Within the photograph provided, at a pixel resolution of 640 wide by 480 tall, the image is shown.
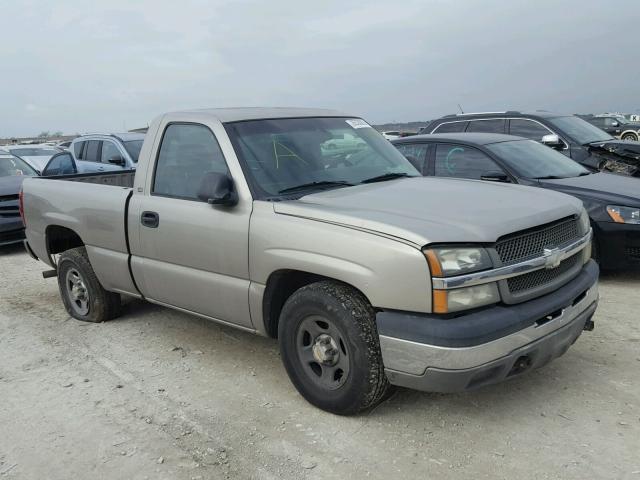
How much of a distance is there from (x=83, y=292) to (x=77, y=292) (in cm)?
9

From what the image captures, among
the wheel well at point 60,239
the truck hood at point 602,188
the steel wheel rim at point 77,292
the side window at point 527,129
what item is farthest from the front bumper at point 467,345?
the side window at point 527,129

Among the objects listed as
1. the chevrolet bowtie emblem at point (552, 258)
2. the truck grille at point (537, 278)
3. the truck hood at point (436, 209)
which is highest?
the truck hood at point (436, 209)

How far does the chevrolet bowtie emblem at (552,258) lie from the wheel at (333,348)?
3.34ft

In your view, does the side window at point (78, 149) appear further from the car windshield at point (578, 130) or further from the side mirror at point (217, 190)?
the side mirror at point (217, 190)

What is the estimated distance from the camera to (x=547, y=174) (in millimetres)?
6461

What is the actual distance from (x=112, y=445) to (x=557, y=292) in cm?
268

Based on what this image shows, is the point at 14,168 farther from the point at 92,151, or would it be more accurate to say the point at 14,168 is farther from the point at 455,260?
the point at 455,260

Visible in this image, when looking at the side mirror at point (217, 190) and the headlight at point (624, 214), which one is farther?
the headlight at point (624, 214)

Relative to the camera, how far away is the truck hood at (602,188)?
19.3 ft

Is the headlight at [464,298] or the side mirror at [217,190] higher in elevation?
the side mirror at [217,190]

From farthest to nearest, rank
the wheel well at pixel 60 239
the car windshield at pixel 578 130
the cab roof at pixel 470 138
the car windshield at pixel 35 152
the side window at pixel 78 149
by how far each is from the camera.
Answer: the car windshield at pixel 35 152
the side window at pixel 78 149
the car windshield at pixel 578 130
the cab roof at pixel 470 138
the wheel well at pixel 60 239

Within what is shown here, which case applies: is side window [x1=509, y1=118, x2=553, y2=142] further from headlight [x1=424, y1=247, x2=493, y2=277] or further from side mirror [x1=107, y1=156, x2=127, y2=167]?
side mirror [x1=107, y1=156, x2=127, y2=167]

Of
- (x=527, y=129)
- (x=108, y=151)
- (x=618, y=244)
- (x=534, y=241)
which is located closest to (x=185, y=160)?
(x=534, y=241)

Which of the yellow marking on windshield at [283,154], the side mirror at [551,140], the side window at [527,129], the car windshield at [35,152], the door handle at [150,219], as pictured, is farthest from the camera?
the car windshield at [35,152]
